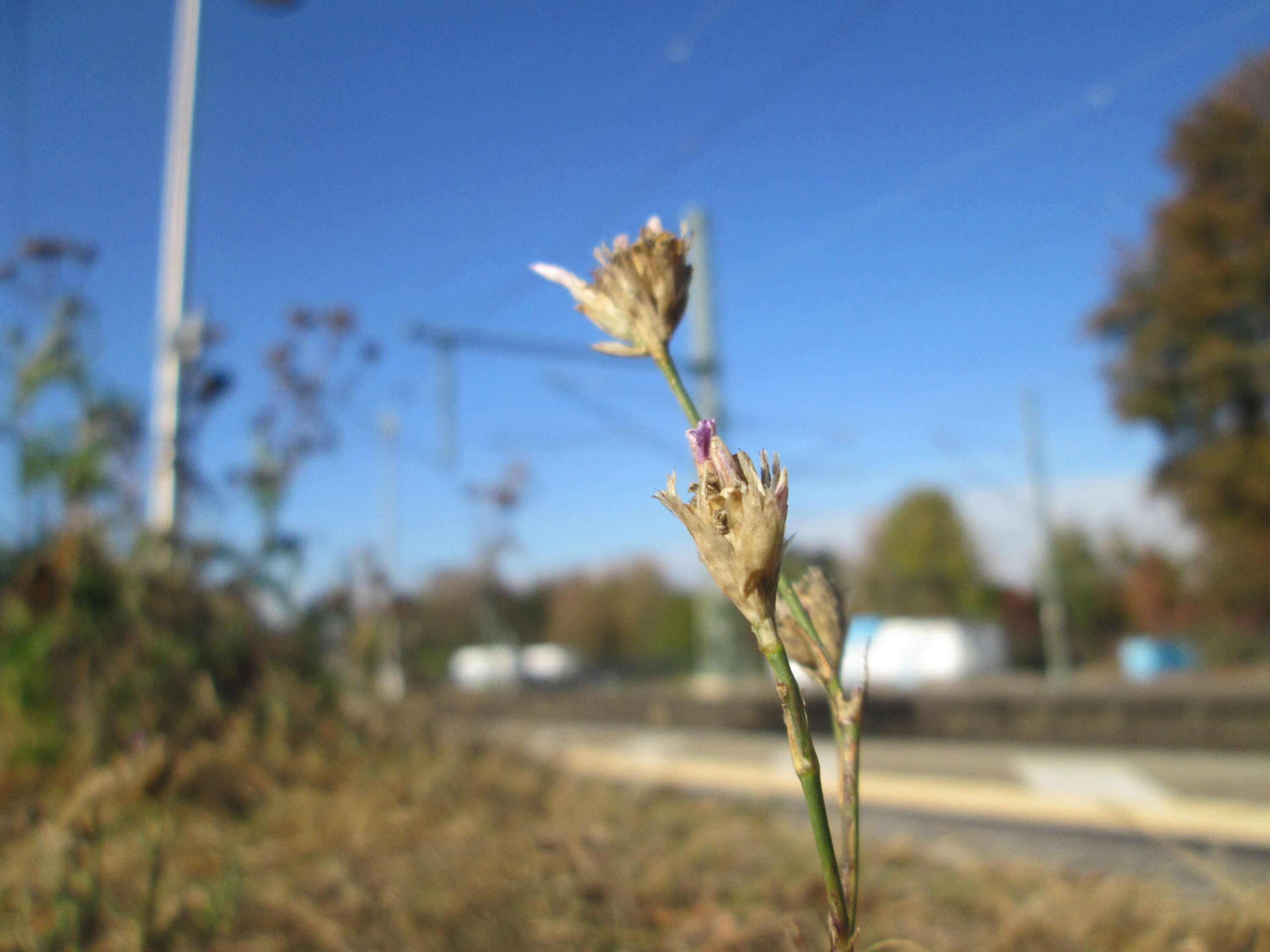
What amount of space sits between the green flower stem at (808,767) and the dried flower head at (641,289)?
0.33 metres

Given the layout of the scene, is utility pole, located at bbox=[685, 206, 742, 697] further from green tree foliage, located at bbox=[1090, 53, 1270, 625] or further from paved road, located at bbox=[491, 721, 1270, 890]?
green tree foliage, located at bbox=[1090, 53, 1270, 625]

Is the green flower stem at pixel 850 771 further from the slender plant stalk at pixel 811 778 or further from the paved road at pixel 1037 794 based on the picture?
the paved road at pixel 1037 794

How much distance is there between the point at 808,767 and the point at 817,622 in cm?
30

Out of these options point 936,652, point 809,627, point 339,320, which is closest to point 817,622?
point 809,627

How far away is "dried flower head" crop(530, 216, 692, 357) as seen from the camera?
2.67 feet

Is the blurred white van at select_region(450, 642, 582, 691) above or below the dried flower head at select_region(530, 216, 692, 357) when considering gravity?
below

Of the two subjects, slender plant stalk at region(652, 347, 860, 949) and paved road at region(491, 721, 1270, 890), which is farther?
paved road at region(491, 721, 1270, 890)

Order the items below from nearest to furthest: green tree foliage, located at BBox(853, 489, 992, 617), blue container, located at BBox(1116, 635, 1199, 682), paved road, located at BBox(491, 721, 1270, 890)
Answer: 1. paved road, located at BBox(491, 721, 1270, 890)
2. green tree foliage, located at BBox(853, 489, 992, 617)
3. blue container, located at BBox(1116, 635, 1199, 682)

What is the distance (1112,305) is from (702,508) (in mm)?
21029

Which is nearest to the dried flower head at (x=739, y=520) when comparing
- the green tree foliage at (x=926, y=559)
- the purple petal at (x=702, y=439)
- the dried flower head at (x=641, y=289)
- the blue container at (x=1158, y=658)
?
the purple petal at (x=702, y=439)

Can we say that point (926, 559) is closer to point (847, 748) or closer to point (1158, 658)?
point (1158, 658)

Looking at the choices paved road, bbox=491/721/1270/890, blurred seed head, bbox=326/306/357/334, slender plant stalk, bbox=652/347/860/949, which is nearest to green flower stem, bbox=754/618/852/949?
slender plant stalk, bbox=652/347/860/949

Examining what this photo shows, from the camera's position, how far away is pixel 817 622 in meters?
0.86

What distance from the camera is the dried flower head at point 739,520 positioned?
0.56m
